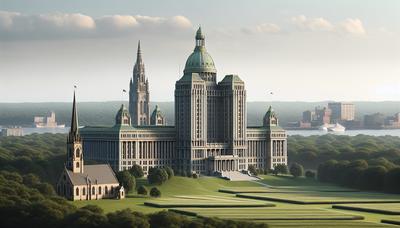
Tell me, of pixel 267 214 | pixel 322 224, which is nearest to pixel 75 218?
pixel 267 214

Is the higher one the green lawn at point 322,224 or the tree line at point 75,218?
the tree line at point 75,218

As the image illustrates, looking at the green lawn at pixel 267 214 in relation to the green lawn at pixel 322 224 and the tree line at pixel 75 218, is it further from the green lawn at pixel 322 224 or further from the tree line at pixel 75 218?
the tree line at pixel 75 218

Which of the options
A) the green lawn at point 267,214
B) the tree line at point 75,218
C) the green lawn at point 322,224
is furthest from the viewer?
the green lawn at point 267,214

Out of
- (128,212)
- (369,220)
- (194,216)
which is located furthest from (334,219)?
(128,212)

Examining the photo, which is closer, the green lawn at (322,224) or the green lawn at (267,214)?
the green lawn at (322,224)

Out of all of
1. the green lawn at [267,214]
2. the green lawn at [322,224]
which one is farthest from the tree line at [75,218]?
the green lawn at [267,214]

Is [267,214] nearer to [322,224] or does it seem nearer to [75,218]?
[322,224]

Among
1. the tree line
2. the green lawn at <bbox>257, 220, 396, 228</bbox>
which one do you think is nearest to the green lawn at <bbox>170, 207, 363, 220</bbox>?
the green lawn at <bbox>257, 220, 396, 228</bbox>

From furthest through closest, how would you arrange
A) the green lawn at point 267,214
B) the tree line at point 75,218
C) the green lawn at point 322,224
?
the green lawn at point 267,214
the green lawn at point 322,224
the tree line at point 75,218

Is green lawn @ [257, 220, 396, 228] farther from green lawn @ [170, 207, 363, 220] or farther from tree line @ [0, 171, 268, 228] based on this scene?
tree line @ [0, 171, 268, 228]
